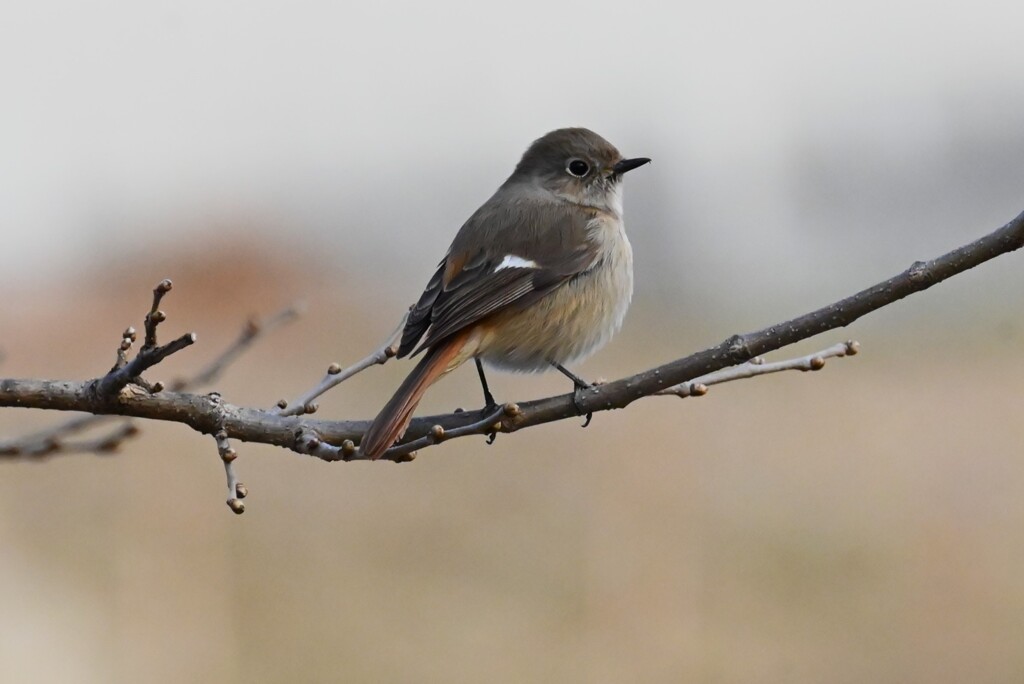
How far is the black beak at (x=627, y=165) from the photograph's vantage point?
4.92 metres

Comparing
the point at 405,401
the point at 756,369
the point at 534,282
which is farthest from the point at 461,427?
the point at 534,282

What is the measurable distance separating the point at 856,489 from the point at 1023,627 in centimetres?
250

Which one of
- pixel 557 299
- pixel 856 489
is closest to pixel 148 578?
pixel 557 299

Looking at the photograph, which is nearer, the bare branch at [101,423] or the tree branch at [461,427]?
the tree branch at [461,427]

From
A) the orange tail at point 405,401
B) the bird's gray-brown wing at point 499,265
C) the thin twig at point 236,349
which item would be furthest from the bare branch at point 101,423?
the bird's gray-brown wing at point 499,265

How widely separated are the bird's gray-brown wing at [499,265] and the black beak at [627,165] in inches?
12.3

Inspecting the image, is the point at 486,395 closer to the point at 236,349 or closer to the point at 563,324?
the point at 563,324

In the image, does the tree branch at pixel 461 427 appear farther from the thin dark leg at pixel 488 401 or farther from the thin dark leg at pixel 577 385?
the thin dark leg at pixel 488 401

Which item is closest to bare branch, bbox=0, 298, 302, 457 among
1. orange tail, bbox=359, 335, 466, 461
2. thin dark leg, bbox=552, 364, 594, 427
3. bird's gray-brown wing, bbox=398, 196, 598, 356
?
A: orange tail, bbox=359, 335, 466, 461

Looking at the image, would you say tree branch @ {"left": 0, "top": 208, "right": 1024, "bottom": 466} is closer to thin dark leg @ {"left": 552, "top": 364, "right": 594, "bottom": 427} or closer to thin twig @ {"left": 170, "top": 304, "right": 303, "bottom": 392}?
thin dark leg @ {"left": 552, "top": 364, "right": 594, "bottom": 427}

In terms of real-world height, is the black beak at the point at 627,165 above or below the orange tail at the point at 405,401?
above

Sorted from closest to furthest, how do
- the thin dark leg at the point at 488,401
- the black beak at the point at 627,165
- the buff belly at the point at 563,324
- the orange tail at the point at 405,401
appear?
the orange tail at the point at 405,401 → the thin dark leg at the point at 488,401 → the buff belly at the point at 563,324 → the black beak at the point at 627,165

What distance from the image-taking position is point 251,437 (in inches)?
117

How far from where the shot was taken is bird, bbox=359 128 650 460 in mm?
4047
